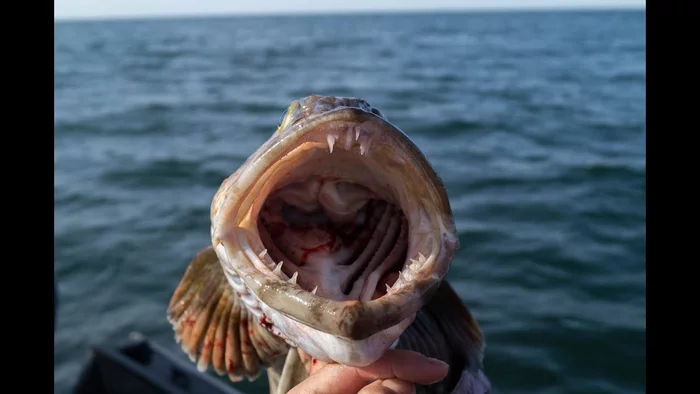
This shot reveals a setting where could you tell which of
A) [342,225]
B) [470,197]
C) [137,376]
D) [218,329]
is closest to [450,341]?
[342,225]

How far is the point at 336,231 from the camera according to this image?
2520mm

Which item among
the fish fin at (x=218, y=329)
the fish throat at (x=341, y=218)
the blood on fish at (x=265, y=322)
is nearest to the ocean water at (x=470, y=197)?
the fish fin at (x=218, y=329)

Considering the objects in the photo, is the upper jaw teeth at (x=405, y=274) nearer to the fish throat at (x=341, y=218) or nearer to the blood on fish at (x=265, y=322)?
the fish throat at (x=341, y=218)

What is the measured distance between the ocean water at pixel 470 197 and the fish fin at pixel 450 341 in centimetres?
306

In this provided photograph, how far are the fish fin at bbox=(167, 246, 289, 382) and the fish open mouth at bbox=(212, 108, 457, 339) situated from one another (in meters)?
0.40

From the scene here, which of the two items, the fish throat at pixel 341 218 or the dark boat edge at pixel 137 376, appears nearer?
the fish throat at pixel 341 218

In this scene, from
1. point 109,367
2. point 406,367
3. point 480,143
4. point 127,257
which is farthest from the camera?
point 480,143

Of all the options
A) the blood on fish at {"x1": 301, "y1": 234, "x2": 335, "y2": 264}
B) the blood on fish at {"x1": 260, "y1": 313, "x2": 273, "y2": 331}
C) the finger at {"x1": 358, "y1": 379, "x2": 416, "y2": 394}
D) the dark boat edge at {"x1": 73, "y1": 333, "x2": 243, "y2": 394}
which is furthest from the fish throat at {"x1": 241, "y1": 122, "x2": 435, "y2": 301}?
the dark boat edge at {"x1": 73, "y1": 333, "x2": 243, "y2": 394}

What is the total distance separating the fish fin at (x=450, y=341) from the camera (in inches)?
92.7

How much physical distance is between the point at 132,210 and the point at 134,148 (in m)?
4.06

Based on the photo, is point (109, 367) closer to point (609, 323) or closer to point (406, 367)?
point (406, 367)

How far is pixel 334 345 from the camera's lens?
1731mm
